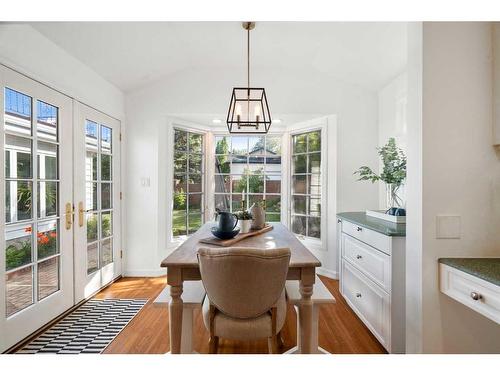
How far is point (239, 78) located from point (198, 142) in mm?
1069

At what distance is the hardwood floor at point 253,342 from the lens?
6.50 ft

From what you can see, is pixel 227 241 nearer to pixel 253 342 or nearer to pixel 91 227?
pixel 253 342

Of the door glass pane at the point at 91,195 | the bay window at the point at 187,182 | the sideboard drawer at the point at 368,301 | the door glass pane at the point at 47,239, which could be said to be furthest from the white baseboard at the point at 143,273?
the sideboard drawer at the point at 368,301

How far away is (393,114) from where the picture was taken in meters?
3.09

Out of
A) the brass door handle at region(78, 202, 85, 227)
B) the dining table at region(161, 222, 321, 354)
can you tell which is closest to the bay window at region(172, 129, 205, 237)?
the brass door handle at region(78, 202, 85, 227)

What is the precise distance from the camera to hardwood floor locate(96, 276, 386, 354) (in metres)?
1.98

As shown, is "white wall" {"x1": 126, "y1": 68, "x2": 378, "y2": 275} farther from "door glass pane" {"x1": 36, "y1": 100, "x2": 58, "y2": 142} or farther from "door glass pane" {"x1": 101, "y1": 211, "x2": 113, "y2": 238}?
"door glass pane" {"x1": 36, "y1": 100, "x2": 58, "y2": 142}

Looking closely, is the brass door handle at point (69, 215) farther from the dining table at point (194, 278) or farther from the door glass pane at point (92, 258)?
the dining table at point (194, 278)

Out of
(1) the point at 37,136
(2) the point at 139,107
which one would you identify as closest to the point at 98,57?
(2) the point at 139,107

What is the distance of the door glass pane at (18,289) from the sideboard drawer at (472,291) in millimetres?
2699

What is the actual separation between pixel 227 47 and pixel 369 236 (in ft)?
7.82

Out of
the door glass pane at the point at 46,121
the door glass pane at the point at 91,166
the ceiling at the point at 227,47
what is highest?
the ceiling at the point at 227,47

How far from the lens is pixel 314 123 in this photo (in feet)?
12.1

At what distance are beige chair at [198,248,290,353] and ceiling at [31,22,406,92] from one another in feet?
7.36
